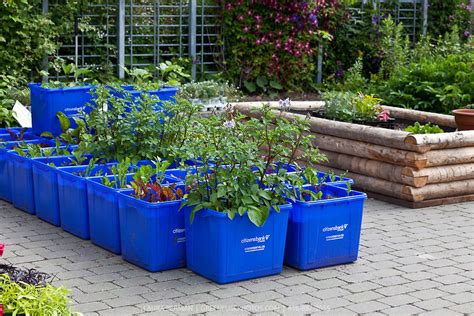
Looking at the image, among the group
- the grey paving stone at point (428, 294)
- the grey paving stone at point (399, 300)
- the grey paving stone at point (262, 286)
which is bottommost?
the grey paving stone at point (428, 294)

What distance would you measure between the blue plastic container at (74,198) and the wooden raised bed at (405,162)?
7.48 ft

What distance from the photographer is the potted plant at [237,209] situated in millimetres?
6156

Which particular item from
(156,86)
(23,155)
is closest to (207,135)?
(23,155)

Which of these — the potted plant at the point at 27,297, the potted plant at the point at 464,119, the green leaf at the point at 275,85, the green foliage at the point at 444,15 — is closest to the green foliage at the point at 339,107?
the potted plant at the point at 464,119

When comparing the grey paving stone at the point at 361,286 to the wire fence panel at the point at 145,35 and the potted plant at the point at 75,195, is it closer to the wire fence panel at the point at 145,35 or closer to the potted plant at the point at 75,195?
the potted plant at the point at 75,195

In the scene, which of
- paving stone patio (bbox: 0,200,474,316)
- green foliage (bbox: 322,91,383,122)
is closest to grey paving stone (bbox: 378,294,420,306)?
paving stone patio (bbox: 0,200,474,316)

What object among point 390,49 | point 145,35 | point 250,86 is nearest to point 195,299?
point 145,35

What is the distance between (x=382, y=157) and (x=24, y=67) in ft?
18.5

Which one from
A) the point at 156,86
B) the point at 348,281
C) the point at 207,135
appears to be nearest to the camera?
the point at 348,281

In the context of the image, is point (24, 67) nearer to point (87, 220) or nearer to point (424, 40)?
point (87, 220)

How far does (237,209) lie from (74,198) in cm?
172

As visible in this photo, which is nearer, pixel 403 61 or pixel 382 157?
pixel 382 157

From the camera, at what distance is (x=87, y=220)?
7227mm

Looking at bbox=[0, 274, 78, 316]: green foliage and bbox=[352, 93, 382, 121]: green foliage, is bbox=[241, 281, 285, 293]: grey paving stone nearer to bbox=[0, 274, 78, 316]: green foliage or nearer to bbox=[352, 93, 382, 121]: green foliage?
bbox=[0, 274, 78, 316]: green foliage
